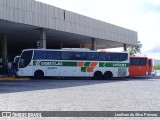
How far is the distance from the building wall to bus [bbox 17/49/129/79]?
307 cm

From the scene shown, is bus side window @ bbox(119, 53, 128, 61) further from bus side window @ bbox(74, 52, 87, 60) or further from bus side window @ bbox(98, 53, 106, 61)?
bus side window @ bbox(74, 52, 87, 60)

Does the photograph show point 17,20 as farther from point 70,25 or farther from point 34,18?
point 70,25

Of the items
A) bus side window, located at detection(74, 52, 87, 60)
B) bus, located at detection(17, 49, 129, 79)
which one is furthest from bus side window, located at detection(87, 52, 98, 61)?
bus side window, located at detection(74, 52, 87, 60)

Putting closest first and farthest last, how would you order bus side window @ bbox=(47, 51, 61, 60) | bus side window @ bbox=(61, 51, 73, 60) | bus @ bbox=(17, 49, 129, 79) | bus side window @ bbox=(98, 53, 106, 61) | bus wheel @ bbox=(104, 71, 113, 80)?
bus @ bbox=(17, 49, 129, 79)
bus side window @ bbox=(47, 51, 61, 60)
bus side window @ bbox=(61, 51, 73, 60)
bus side window @ bbox=(98, 53, 106, 61)
bus wheel @ bbox=(104, 71, 113, 80)

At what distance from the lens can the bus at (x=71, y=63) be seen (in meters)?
25.9

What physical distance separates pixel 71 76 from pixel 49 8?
22.7ft

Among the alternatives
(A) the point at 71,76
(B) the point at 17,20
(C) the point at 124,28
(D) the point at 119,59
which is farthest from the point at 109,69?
(C) the point at 124,28

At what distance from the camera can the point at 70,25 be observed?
3116cm

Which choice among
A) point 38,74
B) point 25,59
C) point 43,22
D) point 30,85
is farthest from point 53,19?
point 30,85


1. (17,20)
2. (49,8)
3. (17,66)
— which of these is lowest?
(17,66)

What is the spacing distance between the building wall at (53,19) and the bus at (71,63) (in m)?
3.07

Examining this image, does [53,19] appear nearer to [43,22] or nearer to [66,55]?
[43,22]

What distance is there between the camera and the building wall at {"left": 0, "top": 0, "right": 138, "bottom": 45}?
24609 millimetres

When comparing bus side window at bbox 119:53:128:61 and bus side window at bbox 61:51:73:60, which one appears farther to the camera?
bus side window at bbox 119:53:128:61
